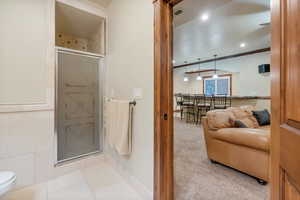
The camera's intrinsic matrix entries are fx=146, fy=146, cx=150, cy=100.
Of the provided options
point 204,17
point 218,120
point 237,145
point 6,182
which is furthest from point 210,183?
point 204,17

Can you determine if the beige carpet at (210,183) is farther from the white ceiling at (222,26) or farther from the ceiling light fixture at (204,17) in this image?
the ceiling light fixture at (204,17)

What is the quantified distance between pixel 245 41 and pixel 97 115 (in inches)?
188

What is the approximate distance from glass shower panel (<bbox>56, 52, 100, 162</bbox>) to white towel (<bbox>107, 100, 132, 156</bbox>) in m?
0.58

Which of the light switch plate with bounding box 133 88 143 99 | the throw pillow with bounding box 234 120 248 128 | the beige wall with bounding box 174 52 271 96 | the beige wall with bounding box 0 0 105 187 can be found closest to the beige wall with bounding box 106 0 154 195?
the light switch plate with bounding box 133 88 143 99

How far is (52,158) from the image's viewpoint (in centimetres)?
192

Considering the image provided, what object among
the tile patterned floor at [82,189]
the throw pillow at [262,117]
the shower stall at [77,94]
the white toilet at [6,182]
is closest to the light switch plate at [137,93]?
the shower stall at [77,94]

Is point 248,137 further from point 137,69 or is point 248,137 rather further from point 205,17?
point 205,17

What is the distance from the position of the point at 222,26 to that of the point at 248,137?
2702mm

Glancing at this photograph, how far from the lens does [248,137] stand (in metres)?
1.77

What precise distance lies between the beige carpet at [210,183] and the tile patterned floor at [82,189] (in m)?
0.60

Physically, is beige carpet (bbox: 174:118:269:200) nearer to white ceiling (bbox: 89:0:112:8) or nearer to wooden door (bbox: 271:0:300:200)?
wooden door (bbox: 271:0:300:200)

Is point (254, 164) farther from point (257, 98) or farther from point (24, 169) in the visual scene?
point (257, 98)

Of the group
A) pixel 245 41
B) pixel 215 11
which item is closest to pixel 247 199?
pixel 215 11

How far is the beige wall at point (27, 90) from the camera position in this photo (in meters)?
1.65
